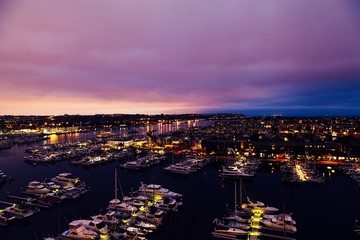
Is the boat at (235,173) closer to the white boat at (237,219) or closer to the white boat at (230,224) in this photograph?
the white boat at (237,219)

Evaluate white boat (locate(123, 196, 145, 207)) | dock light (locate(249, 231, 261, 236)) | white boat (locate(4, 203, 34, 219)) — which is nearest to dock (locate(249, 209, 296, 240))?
dock light (locate(249, 231, 261, 236))

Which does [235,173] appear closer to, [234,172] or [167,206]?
[234,172]

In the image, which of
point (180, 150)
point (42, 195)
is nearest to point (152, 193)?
point (42, 195)

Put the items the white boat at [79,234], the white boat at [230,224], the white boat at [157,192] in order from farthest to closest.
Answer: the white boat at [157,192] < the white boat at [230,224] < the white boat at [79,234]

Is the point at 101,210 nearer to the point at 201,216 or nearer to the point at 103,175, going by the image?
the point at 201,216

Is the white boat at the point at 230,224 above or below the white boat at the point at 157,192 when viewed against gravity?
below

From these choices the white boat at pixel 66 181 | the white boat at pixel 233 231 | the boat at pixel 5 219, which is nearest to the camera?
the white boat at pixel 233 231

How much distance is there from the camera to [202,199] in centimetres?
2217

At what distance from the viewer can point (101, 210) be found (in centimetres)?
1858

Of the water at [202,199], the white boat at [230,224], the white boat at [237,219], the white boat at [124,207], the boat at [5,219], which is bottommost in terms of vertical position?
the water at [202,199]

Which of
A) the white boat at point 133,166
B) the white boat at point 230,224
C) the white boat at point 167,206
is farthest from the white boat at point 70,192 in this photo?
the white boat at point 230,224

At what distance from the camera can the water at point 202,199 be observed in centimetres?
1642

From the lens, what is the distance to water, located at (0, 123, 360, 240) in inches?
647

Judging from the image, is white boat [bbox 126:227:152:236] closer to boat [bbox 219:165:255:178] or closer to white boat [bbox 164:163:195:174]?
boat [bbox 219:165:255:178]
